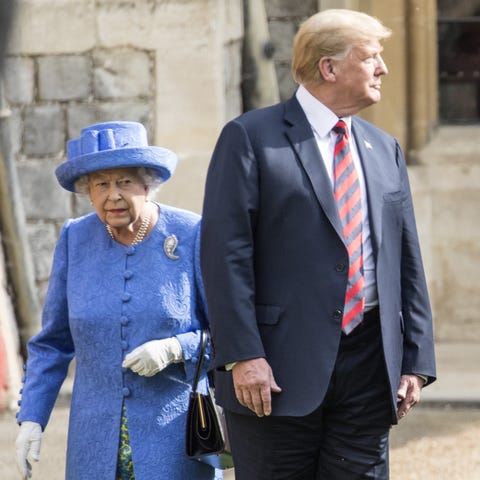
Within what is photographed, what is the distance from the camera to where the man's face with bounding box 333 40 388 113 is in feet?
13.5

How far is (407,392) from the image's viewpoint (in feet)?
13.9

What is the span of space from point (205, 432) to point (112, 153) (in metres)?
0.80

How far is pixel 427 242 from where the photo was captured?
1043cm

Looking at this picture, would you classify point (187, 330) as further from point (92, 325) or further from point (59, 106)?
point (59, 106)

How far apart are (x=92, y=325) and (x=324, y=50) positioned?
1.02m

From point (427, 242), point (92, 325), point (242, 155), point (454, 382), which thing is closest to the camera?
point (242, 155)

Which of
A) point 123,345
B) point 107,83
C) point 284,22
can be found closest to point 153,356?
point 123,345

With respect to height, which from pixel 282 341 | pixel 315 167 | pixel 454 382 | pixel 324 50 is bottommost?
pixel 454 382

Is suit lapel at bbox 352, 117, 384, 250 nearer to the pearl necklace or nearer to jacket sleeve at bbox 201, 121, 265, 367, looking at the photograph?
jacket sleeve at bbox 201, 121, 265, 367

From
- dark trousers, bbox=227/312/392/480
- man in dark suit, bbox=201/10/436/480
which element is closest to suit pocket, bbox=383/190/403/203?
man in dark suit, bbox=201/10/436/480

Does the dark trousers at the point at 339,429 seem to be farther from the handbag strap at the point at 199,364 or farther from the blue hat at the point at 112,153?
the blue hat at the point at 112,153

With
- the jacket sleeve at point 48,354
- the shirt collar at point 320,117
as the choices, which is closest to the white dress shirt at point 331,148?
the shirt collar at point 320,117

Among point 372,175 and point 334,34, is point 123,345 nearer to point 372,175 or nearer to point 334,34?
point 372,175

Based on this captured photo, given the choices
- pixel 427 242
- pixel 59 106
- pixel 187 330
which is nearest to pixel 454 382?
pixel 427 242
